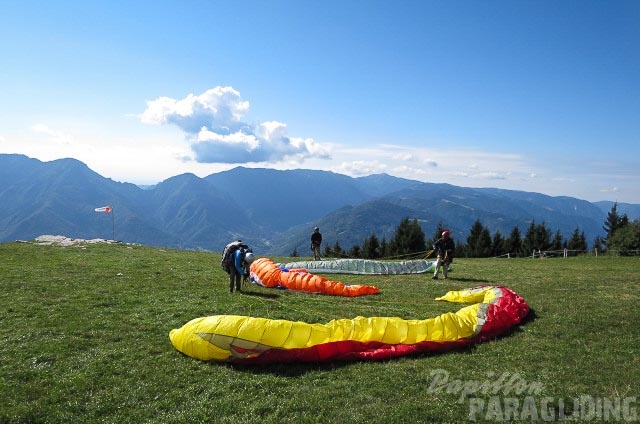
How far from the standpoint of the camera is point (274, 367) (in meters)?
11.0

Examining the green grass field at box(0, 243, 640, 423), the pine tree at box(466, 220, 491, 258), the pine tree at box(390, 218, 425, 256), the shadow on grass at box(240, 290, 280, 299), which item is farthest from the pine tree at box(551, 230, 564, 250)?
the shadow on grass at box(240, 290, 280, 299)

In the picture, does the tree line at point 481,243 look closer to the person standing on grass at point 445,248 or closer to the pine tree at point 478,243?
the pine tree at point 478,243

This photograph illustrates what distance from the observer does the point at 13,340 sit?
41.1 feet

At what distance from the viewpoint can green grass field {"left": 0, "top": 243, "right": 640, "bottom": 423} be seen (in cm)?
888

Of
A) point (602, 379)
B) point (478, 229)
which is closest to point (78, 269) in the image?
point (602, 379)

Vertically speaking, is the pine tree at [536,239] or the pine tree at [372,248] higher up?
the pine tree at [536,239]

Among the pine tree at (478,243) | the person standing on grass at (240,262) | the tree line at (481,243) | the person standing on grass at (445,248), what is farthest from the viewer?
the pine tree at (478,243)

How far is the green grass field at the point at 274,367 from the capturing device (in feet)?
29.1

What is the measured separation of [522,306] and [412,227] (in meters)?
76.9

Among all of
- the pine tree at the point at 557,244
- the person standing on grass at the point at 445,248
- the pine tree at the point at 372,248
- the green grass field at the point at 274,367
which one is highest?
the person standing on grass at the point at 445,248

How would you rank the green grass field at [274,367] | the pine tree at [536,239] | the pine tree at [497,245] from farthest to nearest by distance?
the pine tree at [497,245] < the pine tree at [536,239] < the green grass field at [274,367]

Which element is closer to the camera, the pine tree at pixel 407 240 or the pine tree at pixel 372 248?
the pine tree at pixel 407 240

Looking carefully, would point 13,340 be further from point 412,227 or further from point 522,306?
point 412,227

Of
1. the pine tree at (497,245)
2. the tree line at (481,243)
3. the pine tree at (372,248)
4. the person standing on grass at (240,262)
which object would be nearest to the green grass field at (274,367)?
the person standing on grass at (240,262)
